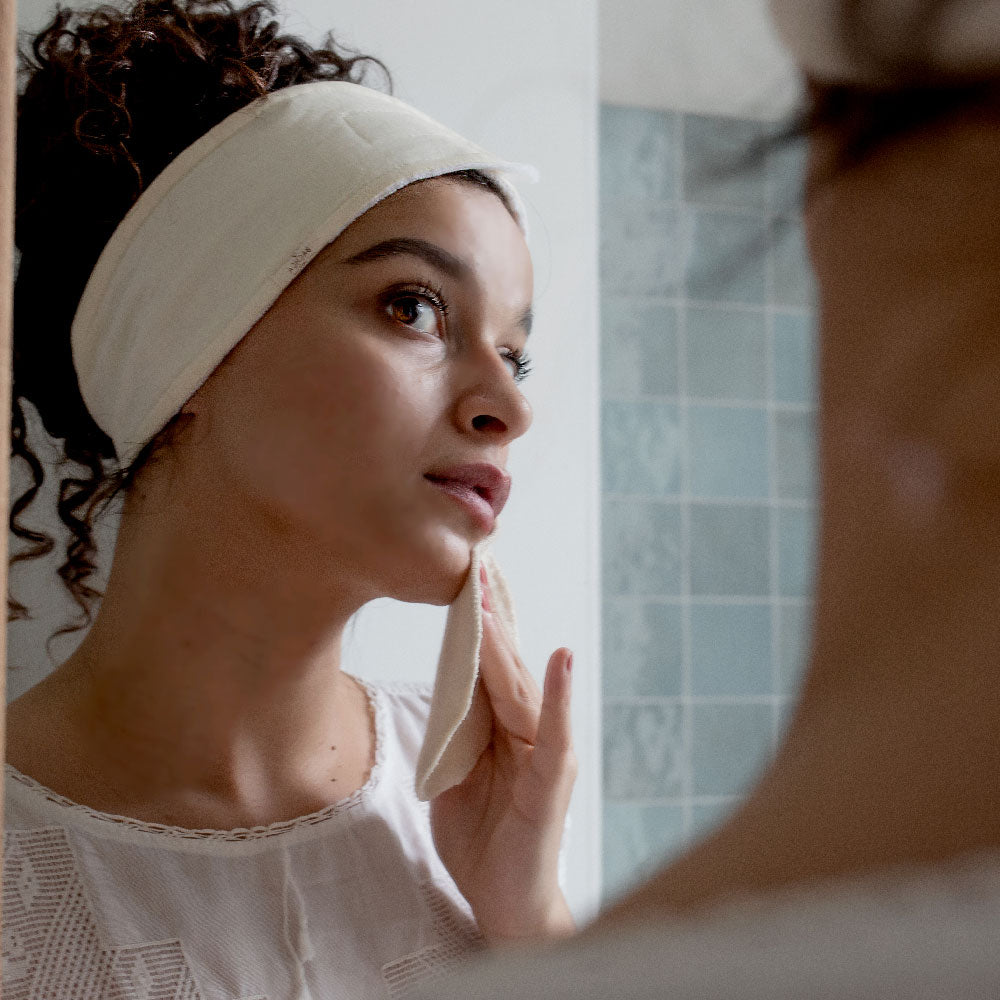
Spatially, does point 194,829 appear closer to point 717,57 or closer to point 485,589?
point 485,589

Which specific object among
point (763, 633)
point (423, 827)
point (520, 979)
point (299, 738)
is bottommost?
point (763, 633)

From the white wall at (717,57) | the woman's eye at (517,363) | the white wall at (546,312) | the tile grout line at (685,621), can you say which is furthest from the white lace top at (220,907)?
the white wall at (717,57)

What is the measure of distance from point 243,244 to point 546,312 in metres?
0.37

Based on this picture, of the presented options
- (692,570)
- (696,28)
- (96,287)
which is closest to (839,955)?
(696,28)

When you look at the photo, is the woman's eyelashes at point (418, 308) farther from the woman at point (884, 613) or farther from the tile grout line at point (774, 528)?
the woman at point (884, 613)

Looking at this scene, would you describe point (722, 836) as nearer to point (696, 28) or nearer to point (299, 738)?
point (696, 28)

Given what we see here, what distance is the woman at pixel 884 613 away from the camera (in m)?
0.19

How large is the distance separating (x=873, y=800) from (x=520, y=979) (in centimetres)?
8

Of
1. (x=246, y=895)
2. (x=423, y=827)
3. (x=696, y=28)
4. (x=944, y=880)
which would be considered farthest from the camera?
(x=423, y=827)

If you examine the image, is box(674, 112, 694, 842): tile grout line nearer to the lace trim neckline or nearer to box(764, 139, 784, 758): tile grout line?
box(764, 139, 784, 758): tile grout line

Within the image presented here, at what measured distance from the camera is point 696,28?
Answer: 0.37 m

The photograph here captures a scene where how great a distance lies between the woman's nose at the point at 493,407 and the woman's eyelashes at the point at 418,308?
0.14 feet

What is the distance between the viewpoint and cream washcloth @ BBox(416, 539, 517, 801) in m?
0.75

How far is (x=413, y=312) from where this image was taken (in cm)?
73
